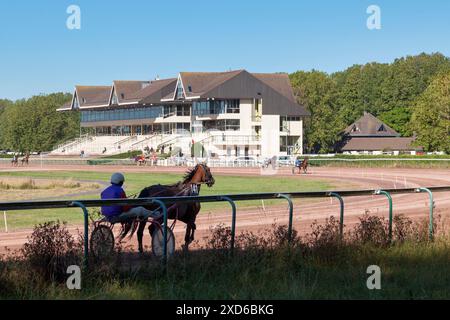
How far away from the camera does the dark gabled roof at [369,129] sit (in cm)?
11525

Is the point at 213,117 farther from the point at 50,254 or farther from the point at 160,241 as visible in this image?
the point at 50,254

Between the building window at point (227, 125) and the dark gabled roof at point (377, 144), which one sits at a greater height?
the building window at point (227, 125)

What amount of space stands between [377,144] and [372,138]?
122 cm

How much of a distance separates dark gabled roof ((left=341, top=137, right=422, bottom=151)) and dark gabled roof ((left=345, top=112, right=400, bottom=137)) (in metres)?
1.00

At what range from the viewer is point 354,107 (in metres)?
123

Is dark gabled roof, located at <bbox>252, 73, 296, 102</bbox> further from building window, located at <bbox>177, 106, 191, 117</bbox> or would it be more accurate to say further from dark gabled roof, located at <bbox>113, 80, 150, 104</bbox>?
dark gabled roof, located at <bbox>113, 80, 150, 104</bbox>

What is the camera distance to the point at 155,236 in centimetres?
1196

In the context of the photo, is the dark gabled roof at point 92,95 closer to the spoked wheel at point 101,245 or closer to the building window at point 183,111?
the building window at point 183,111

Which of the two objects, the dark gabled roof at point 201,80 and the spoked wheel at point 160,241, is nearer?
the spoked wheel at point 160,241

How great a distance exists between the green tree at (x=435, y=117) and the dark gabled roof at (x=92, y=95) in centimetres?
5391

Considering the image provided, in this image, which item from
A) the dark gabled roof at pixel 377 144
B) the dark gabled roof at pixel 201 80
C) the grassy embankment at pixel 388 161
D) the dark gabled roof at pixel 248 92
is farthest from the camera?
the dark gabled roof at pixel 377 144

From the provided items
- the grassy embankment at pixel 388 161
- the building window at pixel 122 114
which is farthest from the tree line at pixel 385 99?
the building window at pixel 122 114

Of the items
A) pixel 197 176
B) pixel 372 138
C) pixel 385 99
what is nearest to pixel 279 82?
pixel 372 138

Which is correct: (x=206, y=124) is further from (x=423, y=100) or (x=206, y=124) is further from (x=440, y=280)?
(x=440, y=280)
